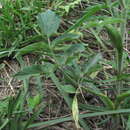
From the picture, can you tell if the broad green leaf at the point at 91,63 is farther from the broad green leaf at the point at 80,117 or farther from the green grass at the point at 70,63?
the broad green leaf at the point at 80,117

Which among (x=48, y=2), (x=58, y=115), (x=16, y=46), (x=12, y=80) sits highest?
(x=48, y=2)

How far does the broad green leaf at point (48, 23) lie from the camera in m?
0.99

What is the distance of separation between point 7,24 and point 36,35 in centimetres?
18

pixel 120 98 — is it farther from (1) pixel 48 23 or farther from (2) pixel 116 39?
(1) pixel 48 23

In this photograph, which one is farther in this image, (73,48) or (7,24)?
(7,24)

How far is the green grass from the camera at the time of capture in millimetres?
1019

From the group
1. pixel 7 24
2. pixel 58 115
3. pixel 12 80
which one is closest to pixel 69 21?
pixel 7 24

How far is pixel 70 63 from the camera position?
42.1 inches

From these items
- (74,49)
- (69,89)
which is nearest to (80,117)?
(69,89)

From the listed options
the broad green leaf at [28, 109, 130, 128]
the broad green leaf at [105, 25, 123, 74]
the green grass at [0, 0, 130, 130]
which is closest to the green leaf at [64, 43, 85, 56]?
the green grass at [0, 0, 130, 130]

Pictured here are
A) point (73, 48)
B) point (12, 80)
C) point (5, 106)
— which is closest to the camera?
point (73, 48)

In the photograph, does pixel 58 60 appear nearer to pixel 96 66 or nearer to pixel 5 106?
pixel 96 66

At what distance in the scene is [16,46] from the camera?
149cm

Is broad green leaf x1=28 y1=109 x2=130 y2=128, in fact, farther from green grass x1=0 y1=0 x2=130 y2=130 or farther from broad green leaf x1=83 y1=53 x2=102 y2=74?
broad green leaf x1=83 y1=53 x2=102 y2=74
